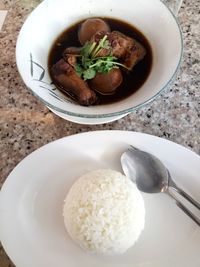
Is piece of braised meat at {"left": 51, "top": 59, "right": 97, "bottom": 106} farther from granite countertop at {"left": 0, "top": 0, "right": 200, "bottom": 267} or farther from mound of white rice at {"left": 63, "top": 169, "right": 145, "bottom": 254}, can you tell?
mound of white rice at {"left": 63, "top": 169, "right": 145, "bottom": 254}

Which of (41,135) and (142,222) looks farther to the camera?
(41,135)

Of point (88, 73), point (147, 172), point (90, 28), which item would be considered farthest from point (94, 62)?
point (147, 172)

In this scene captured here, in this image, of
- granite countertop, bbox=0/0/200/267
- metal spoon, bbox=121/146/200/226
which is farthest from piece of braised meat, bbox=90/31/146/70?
metal spoon, bbox=121/146/200/226

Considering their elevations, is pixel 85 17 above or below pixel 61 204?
above

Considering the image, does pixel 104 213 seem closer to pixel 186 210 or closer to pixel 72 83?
pixel 186 210

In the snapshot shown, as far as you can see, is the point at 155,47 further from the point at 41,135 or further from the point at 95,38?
the point at 41,135

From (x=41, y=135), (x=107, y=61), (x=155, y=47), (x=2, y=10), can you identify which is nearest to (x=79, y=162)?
(x=41, y=135)

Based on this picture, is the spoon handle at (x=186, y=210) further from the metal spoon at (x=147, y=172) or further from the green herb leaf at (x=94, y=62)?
the green herb leaf at (x=94, y=62)
